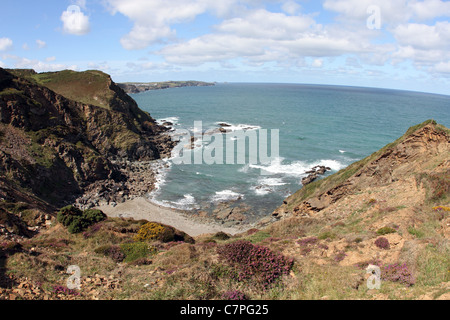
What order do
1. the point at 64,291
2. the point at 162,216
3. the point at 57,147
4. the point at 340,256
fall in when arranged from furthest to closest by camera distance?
the point at 57,147
the point at 162,216
the point at 340,256
the point at 64,291

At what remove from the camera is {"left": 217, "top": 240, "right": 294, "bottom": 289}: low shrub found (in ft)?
44.4

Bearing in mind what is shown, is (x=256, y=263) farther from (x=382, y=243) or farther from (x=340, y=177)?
(x=340, y=177)

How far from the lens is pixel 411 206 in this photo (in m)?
20.1

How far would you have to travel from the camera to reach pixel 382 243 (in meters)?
15.8

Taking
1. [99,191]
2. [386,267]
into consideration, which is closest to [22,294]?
[386,267]

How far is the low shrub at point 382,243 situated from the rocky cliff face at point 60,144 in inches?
1441

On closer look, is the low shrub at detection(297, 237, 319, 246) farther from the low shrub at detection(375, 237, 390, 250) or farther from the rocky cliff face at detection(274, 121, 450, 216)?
the rocky cliff face at detection(274, 121, 450, 216)

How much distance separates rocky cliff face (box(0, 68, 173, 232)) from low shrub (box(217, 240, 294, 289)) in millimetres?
29842

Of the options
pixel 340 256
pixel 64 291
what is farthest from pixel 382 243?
pixel 64 291

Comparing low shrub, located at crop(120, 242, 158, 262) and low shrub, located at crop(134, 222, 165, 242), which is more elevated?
low shrub, located at crop(120, 242, 158, 262)

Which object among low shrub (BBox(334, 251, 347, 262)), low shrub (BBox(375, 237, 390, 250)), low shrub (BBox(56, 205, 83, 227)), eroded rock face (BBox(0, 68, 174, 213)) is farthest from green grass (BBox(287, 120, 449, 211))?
eroded rock face (BBox(0, 68, 174, 213))

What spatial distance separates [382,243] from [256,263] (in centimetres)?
779
